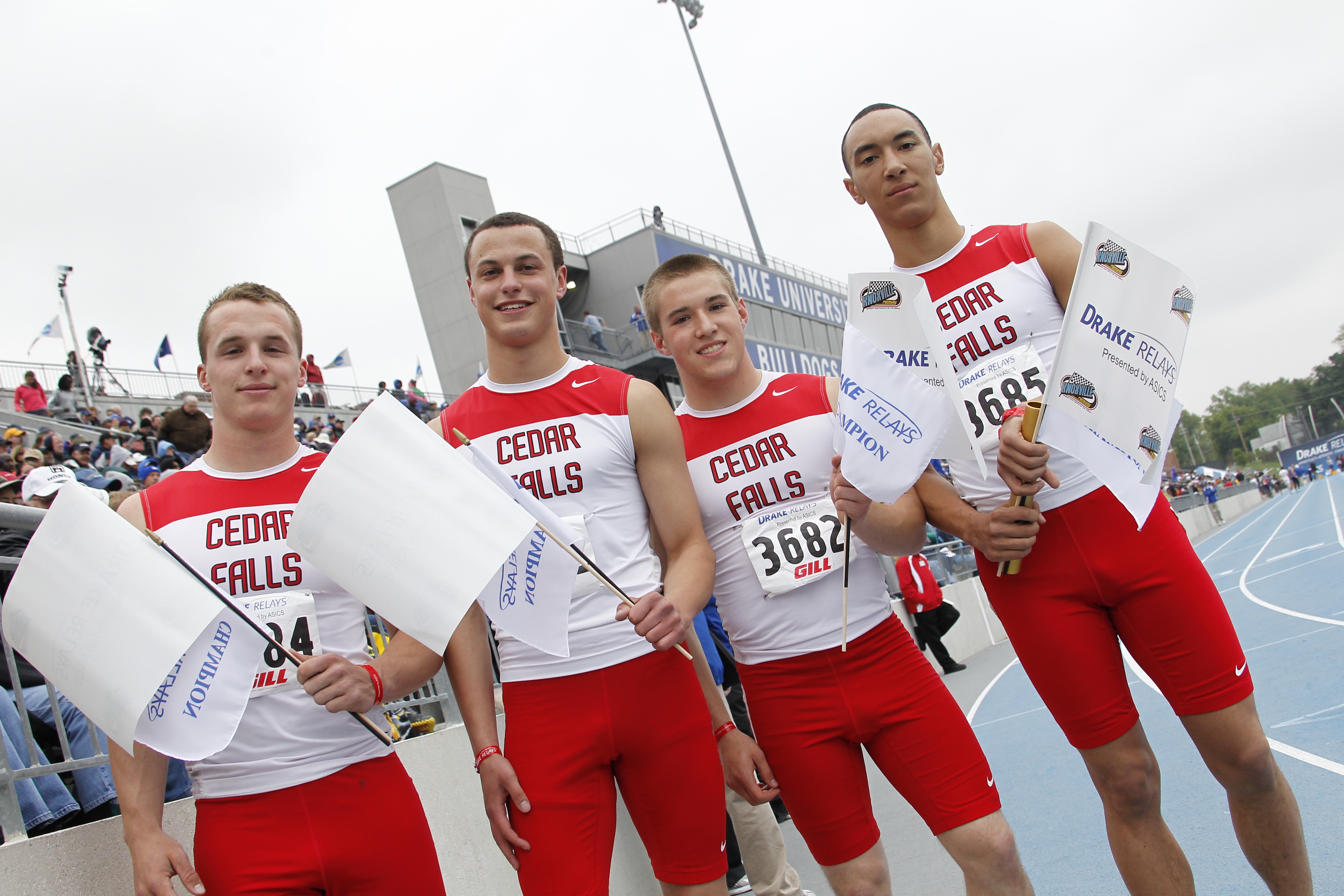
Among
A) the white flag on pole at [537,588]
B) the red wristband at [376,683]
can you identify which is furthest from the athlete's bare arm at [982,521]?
the red wristband at [376,683]

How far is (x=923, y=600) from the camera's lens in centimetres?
1220

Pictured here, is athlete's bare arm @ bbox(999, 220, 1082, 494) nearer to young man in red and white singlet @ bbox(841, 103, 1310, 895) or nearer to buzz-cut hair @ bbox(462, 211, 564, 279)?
young man in red and white singlet @ bbox(841, 103, 1310, 895)

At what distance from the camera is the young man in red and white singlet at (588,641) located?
250 cm

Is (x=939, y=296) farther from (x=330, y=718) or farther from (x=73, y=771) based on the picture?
(x=73, y=771)

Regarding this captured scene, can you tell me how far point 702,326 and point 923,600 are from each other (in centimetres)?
990

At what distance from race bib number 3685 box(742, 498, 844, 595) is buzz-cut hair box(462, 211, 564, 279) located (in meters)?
1.09

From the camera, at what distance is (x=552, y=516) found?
99.5 inches

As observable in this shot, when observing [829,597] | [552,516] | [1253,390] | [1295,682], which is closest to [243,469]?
[552,516]

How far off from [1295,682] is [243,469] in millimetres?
6995

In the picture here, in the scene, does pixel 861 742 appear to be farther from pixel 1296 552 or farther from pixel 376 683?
pixel 1296 552

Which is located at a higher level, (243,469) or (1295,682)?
(243,469)

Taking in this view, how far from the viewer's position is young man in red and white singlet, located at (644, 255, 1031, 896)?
9.16ft

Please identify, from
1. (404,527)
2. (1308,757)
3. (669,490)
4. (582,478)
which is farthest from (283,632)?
(1308,757)

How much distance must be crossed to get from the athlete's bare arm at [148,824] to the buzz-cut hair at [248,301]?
60 centimetres
